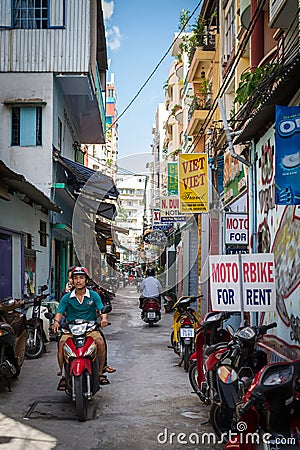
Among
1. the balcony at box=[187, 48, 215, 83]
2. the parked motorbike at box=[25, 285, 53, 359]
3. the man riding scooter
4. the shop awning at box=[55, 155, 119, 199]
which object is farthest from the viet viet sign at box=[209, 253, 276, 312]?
the balcony at box=[187, 48, 215, 83]

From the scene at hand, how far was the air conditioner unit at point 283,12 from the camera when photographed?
923 cm

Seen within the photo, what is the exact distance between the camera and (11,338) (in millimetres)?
8297

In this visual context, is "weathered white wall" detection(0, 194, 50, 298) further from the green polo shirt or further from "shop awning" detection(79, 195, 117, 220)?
the green polo shirt

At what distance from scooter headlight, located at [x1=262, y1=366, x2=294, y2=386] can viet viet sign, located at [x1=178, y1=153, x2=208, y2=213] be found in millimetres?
10622

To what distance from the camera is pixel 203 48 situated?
2106 centimetres

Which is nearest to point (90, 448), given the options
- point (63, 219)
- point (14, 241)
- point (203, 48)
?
point (14, 241)

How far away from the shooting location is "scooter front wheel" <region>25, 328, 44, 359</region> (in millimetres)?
11406

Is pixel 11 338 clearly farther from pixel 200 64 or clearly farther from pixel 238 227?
pixel 200 64

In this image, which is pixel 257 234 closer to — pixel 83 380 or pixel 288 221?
pixel 288 221

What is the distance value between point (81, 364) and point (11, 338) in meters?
1.71

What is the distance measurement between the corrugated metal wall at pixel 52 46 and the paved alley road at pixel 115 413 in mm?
10013

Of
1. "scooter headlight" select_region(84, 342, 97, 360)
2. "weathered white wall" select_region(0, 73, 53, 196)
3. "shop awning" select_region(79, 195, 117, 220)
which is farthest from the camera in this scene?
"shop awning" select_region(79, 195, 117, 220)

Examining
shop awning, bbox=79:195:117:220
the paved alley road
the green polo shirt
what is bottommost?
the paved alley road

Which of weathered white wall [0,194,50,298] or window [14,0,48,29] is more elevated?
window [14,0,48,29]
